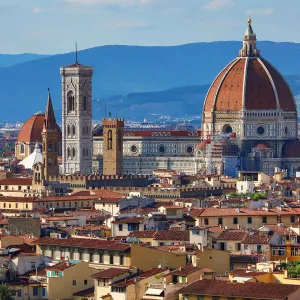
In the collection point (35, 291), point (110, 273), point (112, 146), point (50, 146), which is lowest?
point (35, 291)

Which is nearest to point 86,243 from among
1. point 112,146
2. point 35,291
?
point 35,291

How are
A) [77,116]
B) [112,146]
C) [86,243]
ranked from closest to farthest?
[86,243]
[112,146]
[77,116]

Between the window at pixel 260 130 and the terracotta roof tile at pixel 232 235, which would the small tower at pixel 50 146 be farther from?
the terracotta roof tile at pixel 232 235

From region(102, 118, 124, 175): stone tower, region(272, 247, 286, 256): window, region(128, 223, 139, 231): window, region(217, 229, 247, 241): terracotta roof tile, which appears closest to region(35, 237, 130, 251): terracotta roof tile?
region(217, 229, 247, 241): terracotta roof tile

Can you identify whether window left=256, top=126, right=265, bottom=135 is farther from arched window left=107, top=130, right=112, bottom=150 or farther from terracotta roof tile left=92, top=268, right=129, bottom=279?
terracotta roof tile left=92, top=268, right=129, bottom=279

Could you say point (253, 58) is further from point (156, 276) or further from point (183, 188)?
point (156, 276)

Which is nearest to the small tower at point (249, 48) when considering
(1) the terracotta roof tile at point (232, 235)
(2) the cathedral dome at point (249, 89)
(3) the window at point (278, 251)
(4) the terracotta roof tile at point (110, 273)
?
(2) the cathedral dome at point (249, 89)

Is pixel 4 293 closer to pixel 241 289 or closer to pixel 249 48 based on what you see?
pixel 241 289

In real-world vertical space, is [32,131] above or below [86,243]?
above
